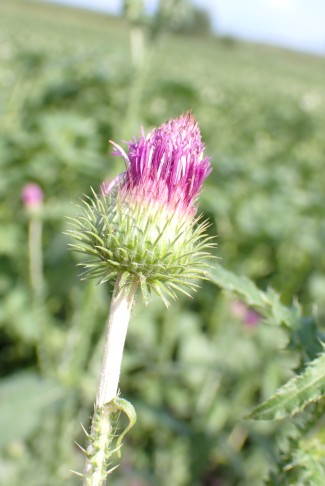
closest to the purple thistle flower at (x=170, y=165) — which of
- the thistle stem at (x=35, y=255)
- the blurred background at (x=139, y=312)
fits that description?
the blurred background at (x=139, y=312)

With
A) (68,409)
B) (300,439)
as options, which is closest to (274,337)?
(68,409)

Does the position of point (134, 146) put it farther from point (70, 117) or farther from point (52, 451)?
point (70, 117)

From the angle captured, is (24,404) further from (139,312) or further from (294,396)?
(294,396)

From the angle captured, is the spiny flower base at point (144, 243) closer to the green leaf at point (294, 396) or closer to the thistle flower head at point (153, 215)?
the thistle flower head at point (153, 215)

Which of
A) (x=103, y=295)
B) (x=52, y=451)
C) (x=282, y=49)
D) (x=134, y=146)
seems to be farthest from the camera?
(x=282, y=49)

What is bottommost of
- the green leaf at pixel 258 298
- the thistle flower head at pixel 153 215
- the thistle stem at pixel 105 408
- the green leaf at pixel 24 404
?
the green leaf at pixel 24 404

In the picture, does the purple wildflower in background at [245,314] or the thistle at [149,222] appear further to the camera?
the purple wildflower in background at [245,314]

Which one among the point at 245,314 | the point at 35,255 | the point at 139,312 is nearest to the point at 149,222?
the point at 139,312
